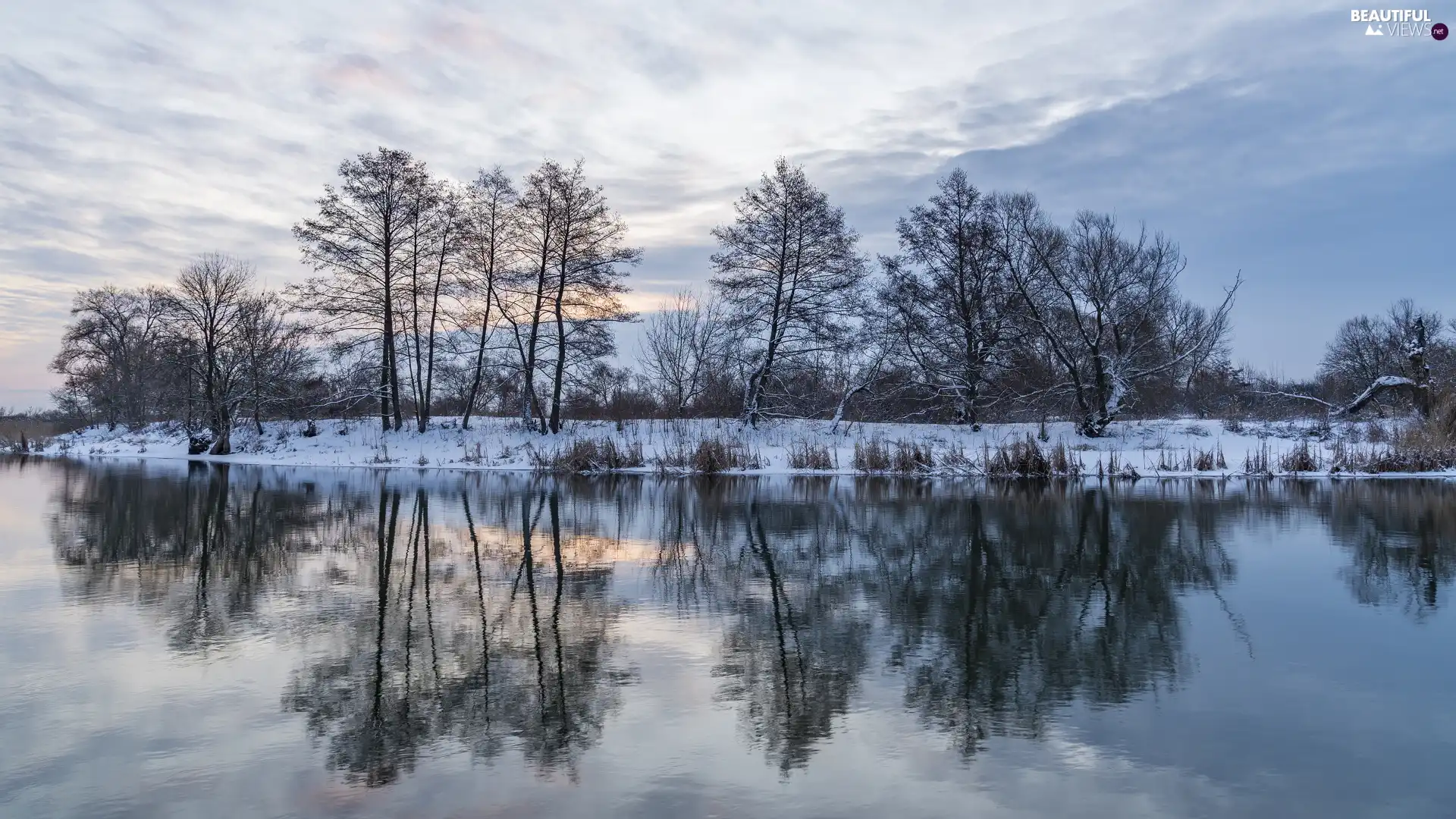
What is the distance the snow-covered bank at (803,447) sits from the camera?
2400cm

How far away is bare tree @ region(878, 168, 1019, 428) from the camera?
33.2m

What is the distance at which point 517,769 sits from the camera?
396 cm

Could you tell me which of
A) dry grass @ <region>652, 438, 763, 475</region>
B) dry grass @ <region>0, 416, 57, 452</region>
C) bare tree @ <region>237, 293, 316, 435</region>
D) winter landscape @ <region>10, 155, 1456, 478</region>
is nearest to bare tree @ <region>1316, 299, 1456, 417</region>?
winter landscape @ <region>10, 155, 1456, 478</region>

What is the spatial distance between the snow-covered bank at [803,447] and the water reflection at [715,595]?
7.03 metres

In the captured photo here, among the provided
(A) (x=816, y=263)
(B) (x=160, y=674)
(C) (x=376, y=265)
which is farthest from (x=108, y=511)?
(A) (x=816, y=263)

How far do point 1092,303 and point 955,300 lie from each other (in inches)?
184

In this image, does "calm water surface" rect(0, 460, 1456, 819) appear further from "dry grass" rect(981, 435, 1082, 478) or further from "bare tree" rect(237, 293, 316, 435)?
"bare tree" rect(237, 293, 316, 435)

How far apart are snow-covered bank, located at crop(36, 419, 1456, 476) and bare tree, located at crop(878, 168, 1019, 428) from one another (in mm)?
2115

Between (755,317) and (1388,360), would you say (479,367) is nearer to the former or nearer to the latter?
(755,317)

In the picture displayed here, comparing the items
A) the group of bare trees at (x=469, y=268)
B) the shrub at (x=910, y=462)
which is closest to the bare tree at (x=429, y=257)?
the group of bare trees at (x=469, y=268)

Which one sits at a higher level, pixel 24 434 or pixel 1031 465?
pixel 24 434

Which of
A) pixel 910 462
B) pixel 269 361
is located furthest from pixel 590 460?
pixel 269 361

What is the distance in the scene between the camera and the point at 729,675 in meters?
5.46

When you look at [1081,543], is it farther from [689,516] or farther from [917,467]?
[917,467]
